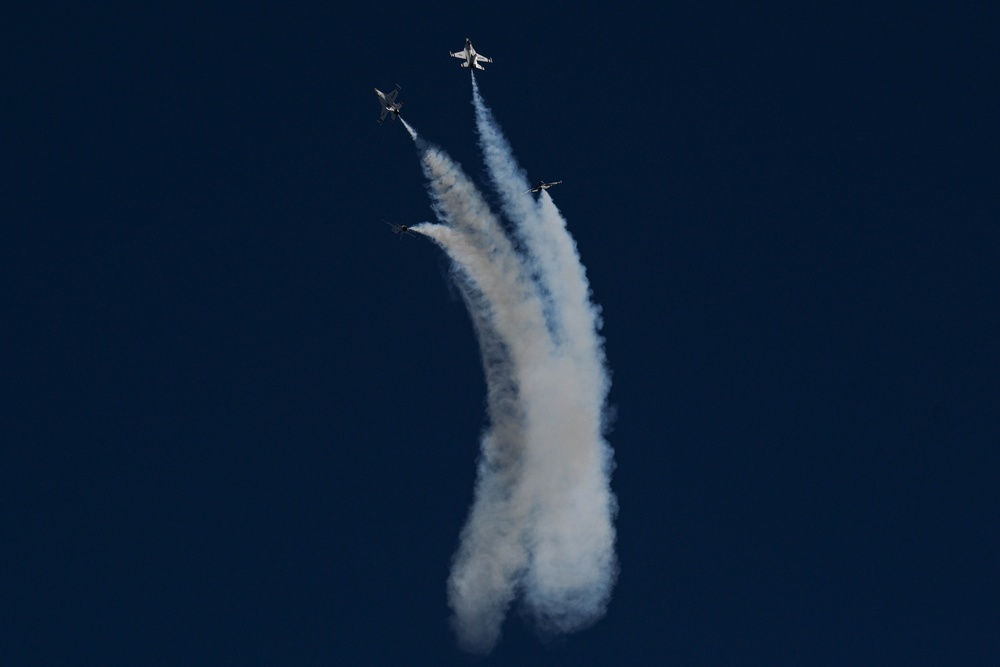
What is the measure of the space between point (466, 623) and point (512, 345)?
1785 cm

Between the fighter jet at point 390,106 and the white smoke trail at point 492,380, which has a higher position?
the fighter jet at point 390,106

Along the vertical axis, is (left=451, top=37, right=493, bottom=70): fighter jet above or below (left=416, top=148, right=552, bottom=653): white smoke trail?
above

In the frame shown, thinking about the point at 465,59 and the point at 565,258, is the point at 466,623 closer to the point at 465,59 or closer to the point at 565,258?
the point at 565,258

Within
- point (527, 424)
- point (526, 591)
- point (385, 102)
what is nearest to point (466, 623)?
point (526, 591)

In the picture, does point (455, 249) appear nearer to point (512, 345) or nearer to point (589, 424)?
point (512, 345)

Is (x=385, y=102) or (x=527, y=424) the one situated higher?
(x=385, y=102)

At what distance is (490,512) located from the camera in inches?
4257

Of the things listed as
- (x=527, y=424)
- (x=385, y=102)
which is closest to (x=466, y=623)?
(x=527, y=424)

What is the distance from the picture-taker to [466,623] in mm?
109312

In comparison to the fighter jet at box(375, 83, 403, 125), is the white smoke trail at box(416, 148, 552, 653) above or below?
below

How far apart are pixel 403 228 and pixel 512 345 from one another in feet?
31.5

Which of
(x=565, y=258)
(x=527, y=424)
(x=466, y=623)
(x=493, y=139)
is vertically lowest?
(x=466, y=623)

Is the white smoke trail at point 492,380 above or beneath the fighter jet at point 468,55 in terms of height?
beneath

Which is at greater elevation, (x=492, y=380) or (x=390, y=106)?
(x=390, y=106)
